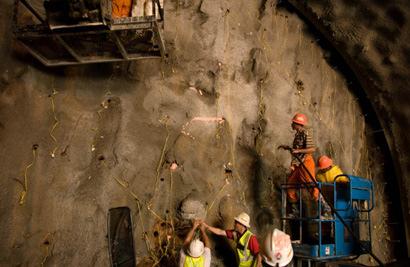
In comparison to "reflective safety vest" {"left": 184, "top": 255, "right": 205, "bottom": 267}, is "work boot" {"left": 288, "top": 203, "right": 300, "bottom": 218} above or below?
above

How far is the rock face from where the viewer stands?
5.36 meters

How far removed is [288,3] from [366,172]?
463 cm

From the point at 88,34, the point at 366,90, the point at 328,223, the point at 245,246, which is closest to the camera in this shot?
the point at 88,34

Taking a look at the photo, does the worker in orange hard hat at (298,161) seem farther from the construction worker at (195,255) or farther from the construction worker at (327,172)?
the construction worker at (195,255)

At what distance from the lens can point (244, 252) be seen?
16.7 ft

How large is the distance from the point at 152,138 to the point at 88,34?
2.03 m

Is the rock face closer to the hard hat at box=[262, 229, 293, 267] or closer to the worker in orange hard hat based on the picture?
the worker in orange hard hat

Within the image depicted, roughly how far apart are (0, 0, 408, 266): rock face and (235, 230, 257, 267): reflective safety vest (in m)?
0.82

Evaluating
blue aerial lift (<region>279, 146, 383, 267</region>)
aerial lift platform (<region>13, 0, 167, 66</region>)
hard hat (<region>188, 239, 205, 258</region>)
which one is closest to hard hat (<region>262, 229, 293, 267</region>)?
blue aerial lift (<region>279, 146, 383, 267</region>)

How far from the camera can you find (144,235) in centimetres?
562

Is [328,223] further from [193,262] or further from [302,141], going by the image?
[193,262]

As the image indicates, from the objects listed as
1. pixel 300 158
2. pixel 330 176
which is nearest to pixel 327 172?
pixel 330 176

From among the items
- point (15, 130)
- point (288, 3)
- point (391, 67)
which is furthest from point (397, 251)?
point (15, 130)

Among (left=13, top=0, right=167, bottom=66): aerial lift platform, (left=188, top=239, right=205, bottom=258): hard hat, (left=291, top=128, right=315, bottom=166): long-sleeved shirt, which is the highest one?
(left=13, top=0, right=167, bottom=66): aerial lift platform
